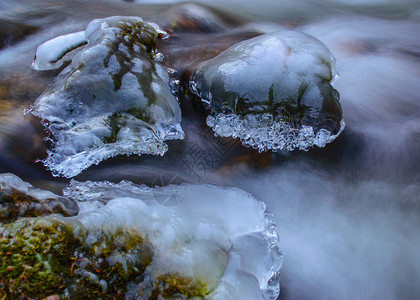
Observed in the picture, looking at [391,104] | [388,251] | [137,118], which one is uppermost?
[137,118]

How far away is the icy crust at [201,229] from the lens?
1970mm

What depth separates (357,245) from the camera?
2859 millimetres

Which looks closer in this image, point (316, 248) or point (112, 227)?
point (112, 227)

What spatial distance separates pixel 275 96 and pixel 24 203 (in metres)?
2.27

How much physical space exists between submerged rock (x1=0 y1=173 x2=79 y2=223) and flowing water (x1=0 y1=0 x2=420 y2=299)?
0.54m

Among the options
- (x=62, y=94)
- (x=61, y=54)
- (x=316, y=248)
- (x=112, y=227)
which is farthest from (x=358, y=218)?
(x=61, y=54)

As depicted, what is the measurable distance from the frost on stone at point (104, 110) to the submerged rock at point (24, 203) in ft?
2.01

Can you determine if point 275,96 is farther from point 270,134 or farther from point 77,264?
point 77,264

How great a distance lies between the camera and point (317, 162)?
334 centimetres

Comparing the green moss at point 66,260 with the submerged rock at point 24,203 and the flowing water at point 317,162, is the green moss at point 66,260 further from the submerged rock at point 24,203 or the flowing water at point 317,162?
the flowing water at point 317,162

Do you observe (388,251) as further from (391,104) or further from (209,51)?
(209,51)

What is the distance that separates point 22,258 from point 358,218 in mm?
2653

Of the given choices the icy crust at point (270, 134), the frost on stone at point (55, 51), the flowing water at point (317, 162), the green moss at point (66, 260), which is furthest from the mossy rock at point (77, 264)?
the frost on stone at point (55, 51)

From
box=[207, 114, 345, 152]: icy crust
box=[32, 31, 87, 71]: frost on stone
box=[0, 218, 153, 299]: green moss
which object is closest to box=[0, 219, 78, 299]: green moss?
box=[0, 218, 153, 299]: green moss
